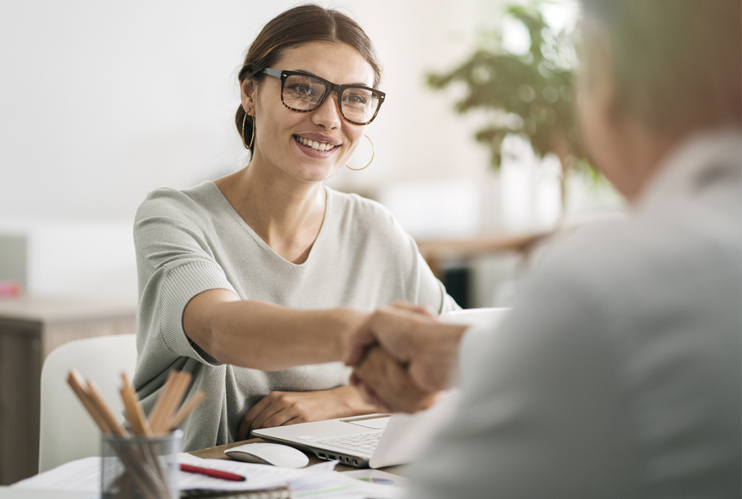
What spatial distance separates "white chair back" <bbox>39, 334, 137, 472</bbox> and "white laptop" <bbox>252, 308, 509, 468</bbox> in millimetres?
399

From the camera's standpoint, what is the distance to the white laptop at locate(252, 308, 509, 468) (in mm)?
1024

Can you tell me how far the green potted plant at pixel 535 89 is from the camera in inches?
171

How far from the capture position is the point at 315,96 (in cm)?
152

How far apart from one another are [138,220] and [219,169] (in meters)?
2.89

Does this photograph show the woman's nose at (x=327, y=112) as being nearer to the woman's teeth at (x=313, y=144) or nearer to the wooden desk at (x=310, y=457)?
the woman's teeth at (x=313, y=144)

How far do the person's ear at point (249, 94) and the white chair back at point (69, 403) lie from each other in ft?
1.86

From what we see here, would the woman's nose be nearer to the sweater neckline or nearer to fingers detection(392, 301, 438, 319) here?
the sweater neckline

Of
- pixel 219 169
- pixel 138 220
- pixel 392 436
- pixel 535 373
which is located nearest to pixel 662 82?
pixel 535 373

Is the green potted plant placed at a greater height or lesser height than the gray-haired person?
greater

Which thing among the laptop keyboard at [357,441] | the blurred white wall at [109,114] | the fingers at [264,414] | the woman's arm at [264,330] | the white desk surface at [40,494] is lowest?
the white desk surface at [40,494]

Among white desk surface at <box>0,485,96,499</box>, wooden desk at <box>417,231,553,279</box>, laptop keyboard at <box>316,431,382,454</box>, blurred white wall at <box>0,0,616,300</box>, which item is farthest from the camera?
wooden desk at <box>417,231,553,279</box>

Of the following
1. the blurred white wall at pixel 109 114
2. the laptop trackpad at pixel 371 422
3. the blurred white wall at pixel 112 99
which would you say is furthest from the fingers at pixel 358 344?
the blurred white wall at pixel 112 99

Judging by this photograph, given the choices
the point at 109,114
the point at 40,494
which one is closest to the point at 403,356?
the point at 40,494

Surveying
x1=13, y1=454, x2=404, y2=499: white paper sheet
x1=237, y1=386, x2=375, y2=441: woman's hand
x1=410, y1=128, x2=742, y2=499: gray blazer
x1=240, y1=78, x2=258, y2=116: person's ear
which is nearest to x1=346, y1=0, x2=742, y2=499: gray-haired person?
x1=410, y1=128, x2=742, y2=499: gray blazer
